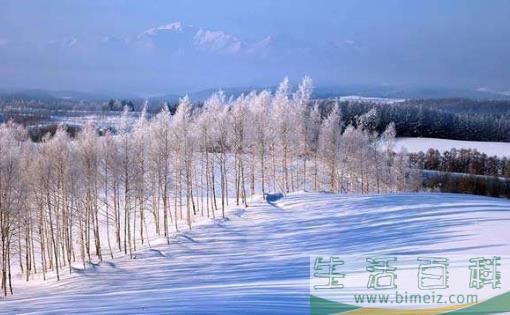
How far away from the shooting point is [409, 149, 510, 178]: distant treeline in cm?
7619

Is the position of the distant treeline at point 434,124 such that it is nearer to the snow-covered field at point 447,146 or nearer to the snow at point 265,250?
the snow-covered field at point 447,146

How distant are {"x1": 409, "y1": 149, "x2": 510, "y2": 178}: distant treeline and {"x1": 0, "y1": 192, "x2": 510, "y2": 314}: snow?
160 ft

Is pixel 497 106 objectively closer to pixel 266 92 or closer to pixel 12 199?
pixel 266 92

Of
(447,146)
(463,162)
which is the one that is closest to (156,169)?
(463,162)

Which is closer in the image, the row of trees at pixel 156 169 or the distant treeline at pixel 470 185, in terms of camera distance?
the row of trees at pixel 156 169

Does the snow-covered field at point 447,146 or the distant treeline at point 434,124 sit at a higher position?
the distant treeline at point 434,124

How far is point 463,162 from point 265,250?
65786mm

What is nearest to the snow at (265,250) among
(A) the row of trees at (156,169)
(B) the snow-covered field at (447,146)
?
(A) the row of trees at (156,169)

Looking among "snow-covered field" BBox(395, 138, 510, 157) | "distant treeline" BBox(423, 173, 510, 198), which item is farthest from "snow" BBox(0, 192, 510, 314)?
"snow-covered field" BBox(395, 138, 510, 157)

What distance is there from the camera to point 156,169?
34.2 meters

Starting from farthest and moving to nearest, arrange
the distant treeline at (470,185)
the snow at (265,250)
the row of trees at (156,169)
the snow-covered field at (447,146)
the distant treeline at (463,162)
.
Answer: the snow-covered field at (447,146), the distant treeline at (463,162), the distant treeline at (470,185), the row of trees at (156,169), the snow at (265,250)

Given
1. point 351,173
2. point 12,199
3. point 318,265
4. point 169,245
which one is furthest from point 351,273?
point 351,173

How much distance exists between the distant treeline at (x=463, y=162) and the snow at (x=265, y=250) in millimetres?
48693

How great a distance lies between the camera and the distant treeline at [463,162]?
76.2 meters
